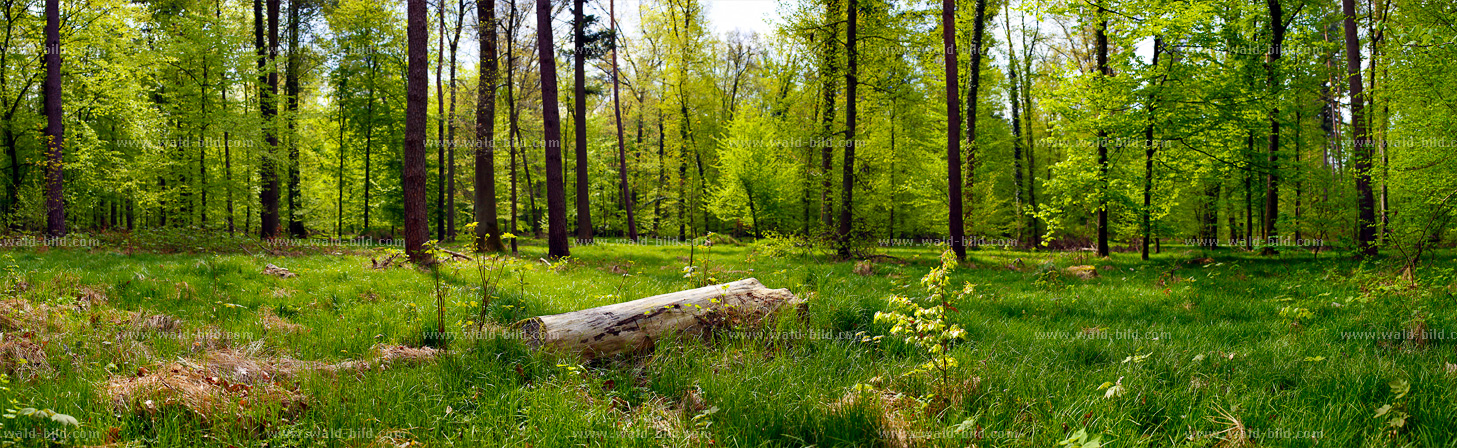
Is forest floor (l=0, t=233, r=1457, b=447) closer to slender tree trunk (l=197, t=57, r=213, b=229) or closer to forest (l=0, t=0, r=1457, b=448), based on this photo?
forest (l=0, t=0, r=1457, b=448)

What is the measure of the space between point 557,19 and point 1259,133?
18150 millimetres

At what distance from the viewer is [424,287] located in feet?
25.7

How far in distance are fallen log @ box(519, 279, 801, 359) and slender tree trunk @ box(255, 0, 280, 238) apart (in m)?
18.8

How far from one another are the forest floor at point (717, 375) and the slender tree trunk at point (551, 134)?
6.46 metres

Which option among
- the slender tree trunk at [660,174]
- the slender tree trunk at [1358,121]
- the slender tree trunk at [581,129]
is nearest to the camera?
the slender tree trunk at [1358,121]

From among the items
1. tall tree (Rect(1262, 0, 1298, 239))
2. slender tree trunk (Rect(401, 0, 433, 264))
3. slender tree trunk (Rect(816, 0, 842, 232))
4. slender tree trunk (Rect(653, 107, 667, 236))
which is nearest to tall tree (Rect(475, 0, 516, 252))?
slender tree trunk (Rect(401, 0, 433, 264))

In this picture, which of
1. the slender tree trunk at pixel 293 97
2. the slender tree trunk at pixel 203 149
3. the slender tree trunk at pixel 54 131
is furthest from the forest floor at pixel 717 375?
the slender tree trunk at pixel 293 97

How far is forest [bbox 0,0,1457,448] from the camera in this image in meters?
3.38

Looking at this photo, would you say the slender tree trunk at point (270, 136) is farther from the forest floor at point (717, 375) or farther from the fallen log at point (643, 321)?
the fallen log at point (643, 321)

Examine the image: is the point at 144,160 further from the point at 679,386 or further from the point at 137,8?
the point at 679,386

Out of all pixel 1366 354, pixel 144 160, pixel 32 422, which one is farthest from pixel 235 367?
pixel 144 160

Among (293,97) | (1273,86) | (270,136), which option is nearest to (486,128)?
(270,136)

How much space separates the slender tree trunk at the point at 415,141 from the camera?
34.4ft

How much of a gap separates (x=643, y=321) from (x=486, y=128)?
1272 cm
